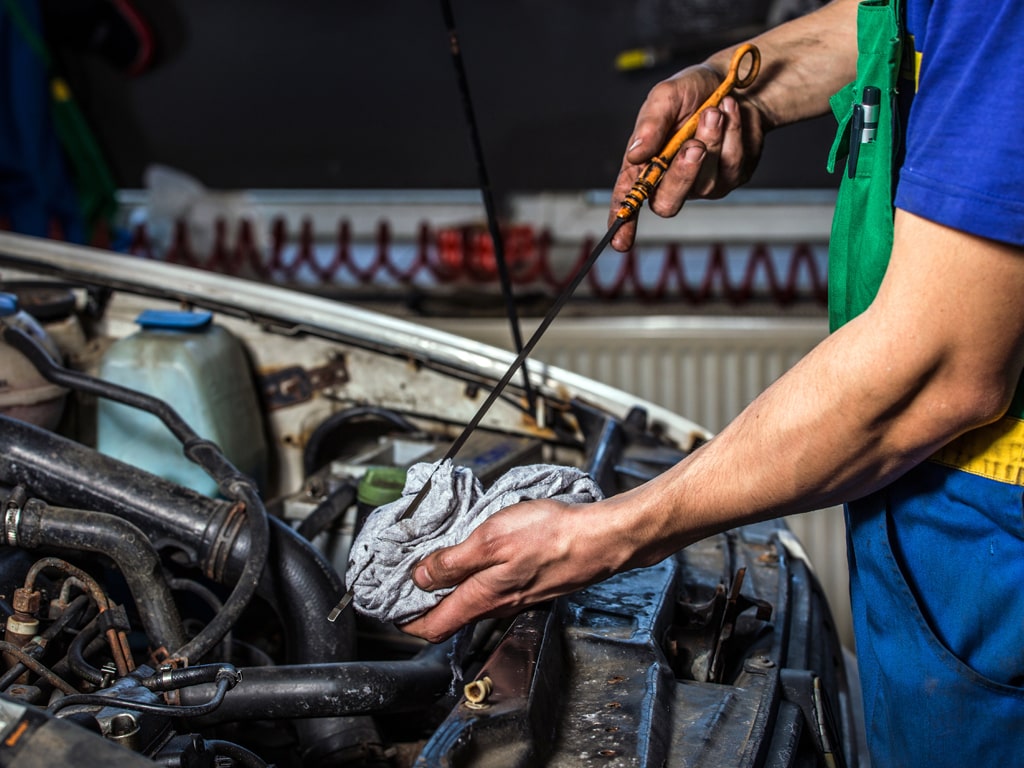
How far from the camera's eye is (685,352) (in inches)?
120

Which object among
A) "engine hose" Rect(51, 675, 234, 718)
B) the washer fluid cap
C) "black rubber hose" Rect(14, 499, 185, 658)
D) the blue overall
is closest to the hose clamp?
"black rubber hose" Rect(14, 499, 185, 658)

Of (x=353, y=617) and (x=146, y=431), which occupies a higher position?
(x=146, y=431)

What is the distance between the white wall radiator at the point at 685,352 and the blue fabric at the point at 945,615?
6.89 feet

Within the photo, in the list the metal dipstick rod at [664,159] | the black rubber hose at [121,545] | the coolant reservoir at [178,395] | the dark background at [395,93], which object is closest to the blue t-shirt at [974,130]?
the metal dipstick rod at [664,159]

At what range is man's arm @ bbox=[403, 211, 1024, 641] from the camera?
2.29 feet

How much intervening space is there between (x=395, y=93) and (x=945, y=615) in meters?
3.00

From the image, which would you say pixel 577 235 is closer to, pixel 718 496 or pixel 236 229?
pixel 236 229

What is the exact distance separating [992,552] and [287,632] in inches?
29.2

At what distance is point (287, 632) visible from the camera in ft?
3.66

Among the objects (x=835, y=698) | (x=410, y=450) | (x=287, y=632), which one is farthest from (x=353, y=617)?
(x=835, y=698)

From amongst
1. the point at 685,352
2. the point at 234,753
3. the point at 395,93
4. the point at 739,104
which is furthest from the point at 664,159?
the point at 395,93

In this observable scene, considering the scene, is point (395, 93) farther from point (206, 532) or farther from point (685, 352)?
point (206, 532)

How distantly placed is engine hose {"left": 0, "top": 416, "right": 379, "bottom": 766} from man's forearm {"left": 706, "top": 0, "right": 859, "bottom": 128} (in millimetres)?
784

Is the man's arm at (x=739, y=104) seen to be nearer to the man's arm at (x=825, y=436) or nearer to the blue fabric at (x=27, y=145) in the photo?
the man's arm at (x=825, y=436)
